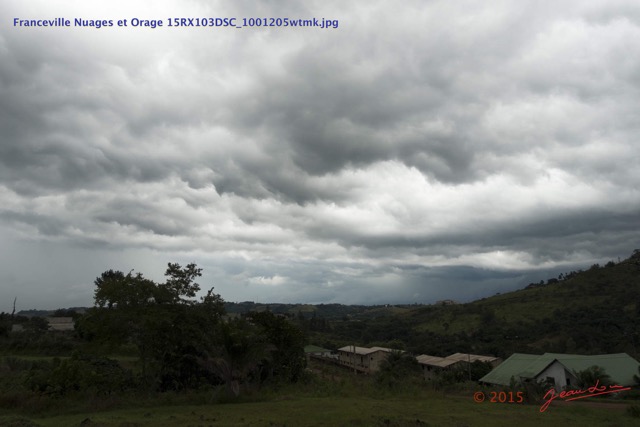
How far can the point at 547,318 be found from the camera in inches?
3371

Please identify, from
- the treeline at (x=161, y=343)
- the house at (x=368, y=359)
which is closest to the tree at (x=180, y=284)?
the treeline at (x=161, y=343)

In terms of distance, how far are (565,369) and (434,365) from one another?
22004mm

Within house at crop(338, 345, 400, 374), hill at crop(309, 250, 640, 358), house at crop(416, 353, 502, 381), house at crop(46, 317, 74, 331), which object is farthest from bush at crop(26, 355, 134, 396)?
house at crop(46, 317, 74, 331)

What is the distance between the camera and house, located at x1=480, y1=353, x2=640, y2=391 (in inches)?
1563

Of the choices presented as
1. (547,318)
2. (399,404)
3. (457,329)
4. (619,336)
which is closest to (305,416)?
(399,404)

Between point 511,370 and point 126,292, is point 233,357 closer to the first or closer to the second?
point 126,292

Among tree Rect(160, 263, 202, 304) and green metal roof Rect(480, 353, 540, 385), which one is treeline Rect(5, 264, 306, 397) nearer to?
tree Rect(160, 263, 202, 304)

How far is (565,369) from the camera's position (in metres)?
40.3

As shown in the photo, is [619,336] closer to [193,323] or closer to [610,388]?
[610,388]

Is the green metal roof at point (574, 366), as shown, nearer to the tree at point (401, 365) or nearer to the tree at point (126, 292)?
the tree at point (401, 365)

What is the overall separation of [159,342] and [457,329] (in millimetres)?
86990

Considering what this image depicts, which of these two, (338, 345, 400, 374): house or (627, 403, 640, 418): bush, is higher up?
(627, 403, 640, 418): bush

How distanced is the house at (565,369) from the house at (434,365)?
12954mm

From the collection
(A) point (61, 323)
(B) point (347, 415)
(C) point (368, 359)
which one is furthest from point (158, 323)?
(A) point (61, 323)
